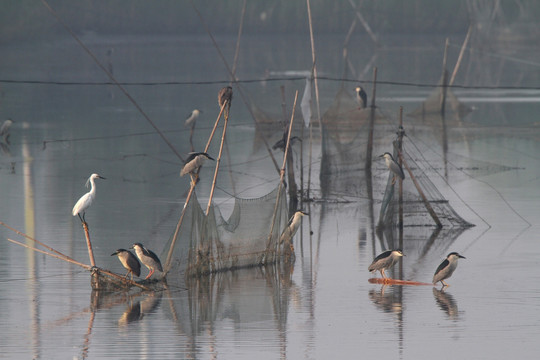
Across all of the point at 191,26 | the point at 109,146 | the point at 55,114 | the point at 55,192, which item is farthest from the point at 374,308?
the point at 191,26

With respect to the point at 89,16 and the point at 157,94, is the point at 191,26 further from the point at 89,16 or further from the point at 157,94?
the point at 157,94

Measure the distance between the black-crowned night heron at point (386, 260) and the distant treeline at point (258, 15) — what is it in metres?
91.3

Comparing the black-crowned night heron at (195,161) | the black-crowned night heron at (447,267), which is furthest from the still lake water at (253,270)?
the black-crowned night heron at (195,161)

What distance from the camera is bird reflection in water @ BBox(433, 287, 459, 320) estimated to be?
15688mm

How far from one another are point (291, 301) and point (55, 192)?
1215cm

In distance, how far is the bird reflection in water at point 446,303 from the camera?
15.7m

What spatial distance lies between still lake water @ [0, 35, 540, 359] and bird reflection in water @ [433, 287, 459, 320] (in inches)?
2.4

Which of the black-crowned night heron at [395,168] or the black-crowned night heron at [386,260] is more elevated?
the black-crowned night heron at [395,168]

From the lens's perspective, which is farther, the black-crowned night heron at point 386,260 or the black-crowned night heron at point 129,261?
the black-crowned night heron at point 386,260

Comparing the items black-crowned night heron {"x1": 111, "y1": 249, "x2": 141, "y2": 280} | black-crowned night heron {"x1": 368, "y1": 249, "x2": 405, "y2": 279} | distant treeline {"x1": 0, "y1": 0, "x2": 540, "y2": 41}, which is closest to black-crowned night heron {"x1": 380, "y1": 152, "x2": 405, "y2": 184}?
black-crowned night heron {"x1": 368, "y1": 249, "x2": 405, "y2": 279}

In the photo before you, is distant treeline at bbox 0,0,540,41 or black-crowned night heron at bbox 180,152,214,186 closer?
black-crowned night heron at bbox 180,152,214,186

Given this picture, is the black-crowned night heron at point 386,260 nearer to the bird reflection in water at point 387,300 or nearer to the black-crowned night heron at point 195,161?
the bird reflection in water at point 387,300

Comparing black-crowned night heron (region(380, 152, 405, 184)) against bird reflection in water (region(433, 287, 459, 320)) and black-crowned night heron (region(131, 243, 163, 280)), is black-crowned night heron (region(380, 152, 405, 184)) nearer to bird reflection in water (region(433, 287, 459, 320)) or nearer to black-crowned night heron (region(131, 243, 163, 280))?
bird reflection in water (region(433, 287, 459, 320))

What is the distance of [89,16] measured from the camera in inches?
4493
